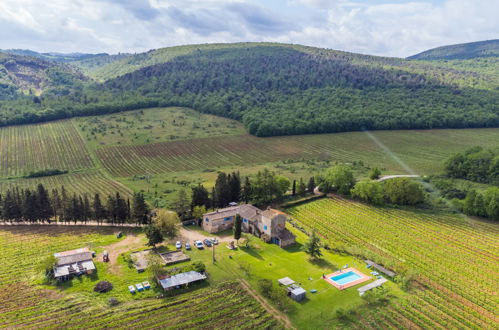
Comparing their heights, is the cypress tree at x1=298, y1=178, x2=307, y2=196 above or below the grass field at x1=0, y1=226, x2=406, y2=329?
above

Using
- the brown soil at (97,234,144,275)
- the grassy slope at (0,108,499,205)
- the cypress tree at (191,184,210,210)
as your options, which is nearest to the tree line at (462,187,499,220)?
the grassy slope at (0,108,499,205)

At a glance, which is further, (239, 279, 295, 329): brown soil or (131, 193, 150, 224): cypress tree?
(131, 193, 150, 224): cypress tree

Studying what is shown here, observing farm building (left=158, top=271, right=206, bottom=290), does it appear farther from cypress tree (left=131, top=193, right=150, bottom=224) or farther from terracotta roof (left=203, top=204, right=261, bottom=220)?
cypress tree (left=131, top=193, right=150, bottom=224)

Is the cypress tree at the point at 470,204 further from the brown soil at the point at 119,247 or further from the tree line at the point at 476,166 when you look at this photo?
the brown soil at the point at 119,247

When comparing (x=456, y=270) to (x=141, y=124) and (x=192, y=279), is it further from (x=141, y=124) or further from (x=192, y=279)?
(x=141, y=124)

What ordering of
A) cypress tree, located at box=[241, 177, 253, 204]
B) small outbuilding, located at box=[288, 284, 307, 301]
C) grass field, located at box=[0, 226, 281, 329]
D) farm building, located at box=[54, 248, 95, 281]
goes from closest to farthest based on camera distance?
grass field, located at box=[0, 226, 281, 329]
small outbuilding, located at box=[288, 284, 307, 301]
farm building, located at box=[54, 248, 95, 281]
cypress tree, located at box=[241, 177, 253, 204]
